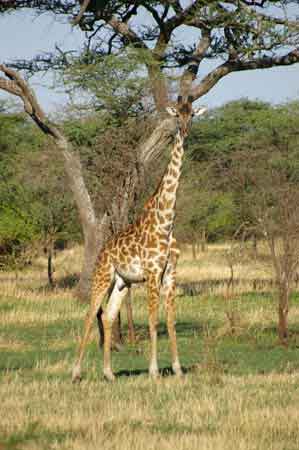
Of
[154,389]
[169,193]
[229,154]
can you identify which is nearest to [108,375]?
[154,389]

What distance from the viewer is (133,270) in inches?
441

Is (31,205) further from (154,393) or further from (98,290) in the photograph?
(154,393)

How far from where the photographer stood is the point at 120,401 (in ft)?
27.9

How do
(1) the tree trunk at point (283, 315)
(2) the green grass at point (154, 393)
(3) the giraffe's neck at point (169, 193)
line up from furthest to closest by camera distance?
(1) the tree trunk at point (283, 315) → (3) the giraffe's neck at point (169, 193) → (2) the green grass at point (154, 393)

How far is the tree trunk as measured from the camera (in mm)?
14180

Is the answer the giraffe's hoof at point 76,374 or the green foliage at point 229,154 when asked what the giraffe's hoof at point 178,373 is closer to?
the giraffe's hoof at point 76,374

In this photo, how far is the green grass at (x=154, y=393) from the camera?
6.99 m

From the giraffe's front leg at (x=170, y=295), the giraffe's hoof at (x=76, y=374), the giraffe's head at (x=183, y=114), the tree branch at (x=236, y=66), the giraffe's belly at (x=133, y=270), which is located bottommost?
the giraffe's hoof at (x=76, y=374)

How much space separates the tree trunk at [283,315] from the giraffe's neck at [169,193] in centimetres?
350

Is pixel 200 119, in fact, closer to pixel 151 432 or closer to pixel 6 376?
pixel 6 376

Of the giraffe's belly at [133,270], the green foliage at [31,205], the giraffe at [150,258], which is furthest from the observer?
the green foliage at [31,205]

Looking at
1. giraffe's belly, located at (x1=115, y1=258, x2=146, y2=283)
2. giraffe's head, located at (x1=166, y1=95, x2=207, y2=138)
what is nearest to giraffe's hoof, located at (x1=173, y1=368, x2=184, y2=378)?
giraffe's belly, located at (x1=115, y1=258, x2=146, y2=283)

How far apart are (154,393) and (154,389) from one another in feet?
1.03

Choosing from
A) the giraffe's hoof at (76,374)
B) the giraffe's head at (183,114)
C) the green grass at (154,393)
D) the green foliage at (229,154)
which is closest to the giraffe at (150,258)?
the giraffe's head at (183,114)
